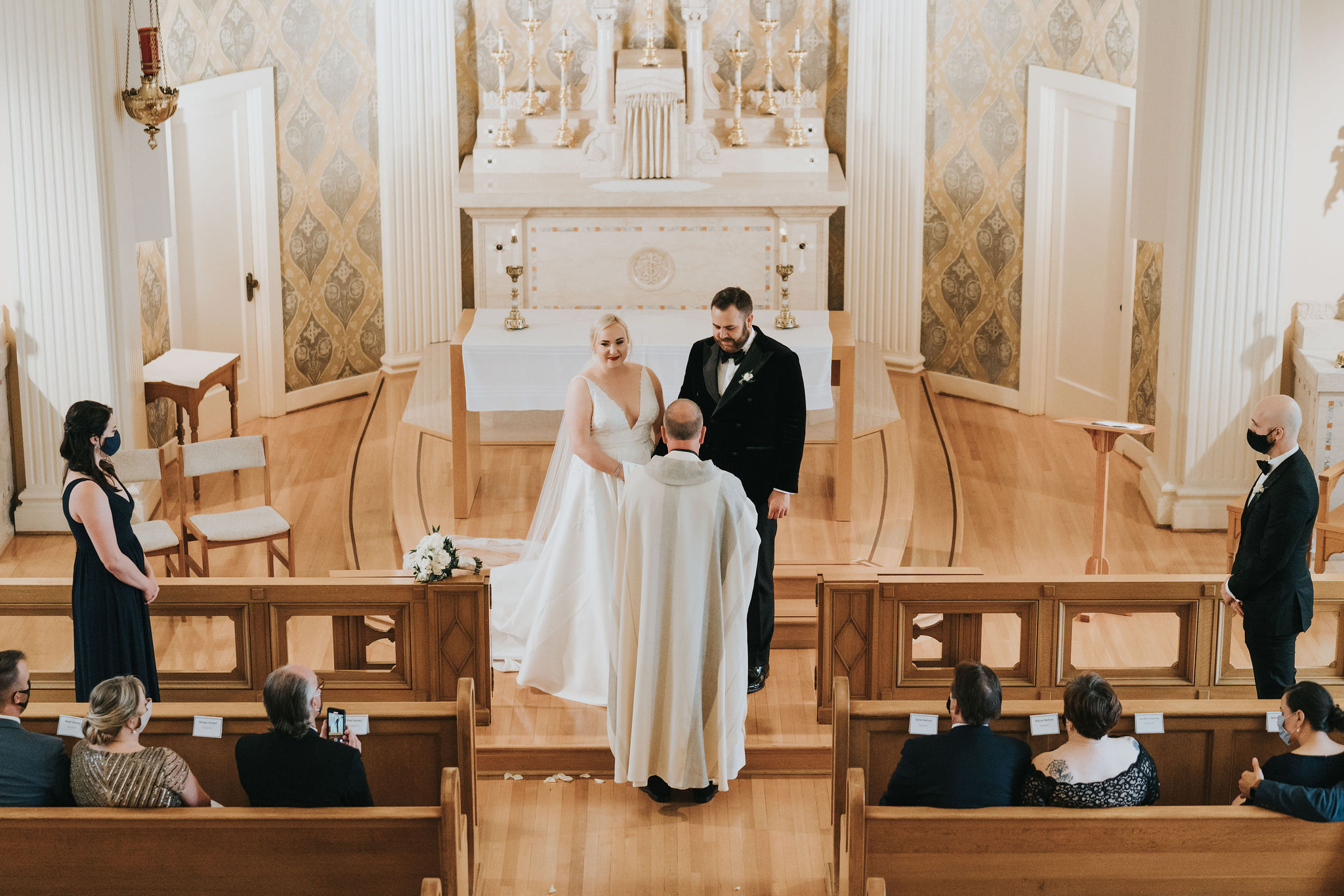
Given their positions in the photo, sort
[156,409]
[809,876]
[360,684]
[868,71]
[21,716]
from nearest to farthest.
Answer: [21,716]
[809,876]
[360,684]
[156,409]
[868,71]

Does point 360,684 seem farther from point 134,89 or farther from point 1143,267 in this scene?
point 1143,267

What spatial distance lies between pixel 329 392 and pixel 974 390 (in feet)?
15.1

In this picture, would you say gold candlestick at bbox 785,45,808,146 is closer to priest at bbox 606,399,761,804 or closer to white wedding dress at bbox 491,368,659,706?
white wedding dress at bbox 491,368,659,706

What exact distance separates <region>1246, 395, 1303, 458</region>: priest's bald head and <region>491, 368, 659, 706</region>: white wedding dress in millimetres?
2230

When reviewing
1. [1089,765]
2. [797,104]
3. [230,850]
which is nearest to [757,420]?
[1089,765]

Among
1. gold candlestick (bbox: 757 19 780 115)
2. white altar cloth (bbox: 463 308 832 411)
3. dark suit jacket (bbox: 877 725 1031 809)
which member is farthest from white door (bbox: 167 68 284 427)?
dark suit jacket (bbox: 877 725 1031 809)

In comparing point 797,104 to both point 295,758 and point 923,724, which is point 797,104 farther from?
point 295,758

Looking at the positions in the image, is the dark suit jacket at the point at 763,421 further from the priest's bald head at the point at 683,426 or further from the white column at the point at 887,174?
the white column at the point at 887,174

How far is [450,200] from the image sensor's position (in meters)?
10.9

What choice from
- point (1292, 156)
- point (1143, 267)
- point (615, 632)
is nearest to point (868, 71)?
point (1143, 267)

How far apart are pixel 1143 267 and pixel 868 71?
8.56ft

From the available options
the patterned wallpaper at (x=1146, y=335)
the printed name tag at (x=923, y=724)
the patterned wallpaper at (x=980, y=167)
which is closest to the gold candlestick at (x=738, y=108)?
the patterned wallpaper at (x=980, y=167)

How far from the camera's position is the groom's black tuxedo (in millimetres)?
5836

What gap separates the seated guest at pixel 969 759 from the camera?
4117 millimetres
